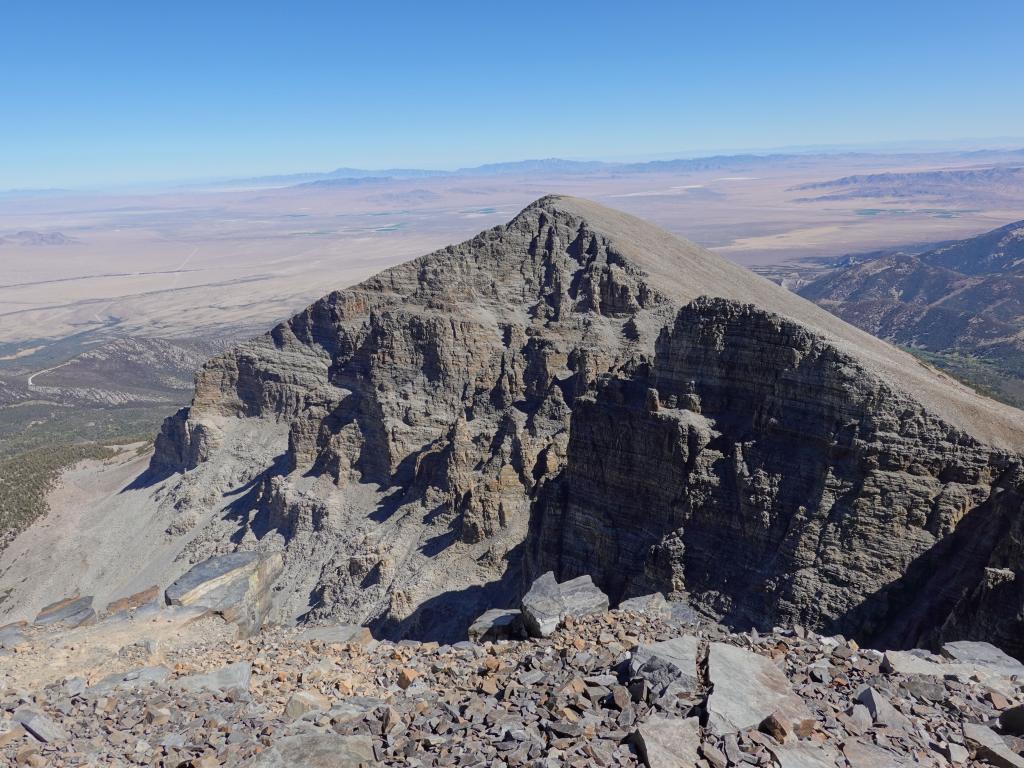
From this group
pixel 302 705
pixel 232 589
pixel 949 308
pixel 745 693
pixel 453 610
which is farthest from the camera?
pixel 949 308

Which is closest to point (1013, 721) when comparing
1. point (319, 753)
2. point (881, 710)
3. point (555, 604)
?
point (881, 710)

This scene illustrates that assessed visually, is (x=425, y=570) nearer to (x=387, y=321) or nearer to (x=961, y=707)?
(x=387, y=321)

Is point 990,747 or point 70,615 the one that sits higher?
point 990,747

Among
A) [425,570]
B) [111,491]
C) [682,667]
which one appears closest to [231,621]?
[425,570]

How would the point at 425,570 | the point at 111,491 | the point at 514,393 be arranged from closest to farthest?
the point at 425,570 → the point at 514,393 → the point at 111,491

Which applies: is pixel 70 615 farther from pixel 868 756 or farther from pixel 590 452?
pixel 868 756

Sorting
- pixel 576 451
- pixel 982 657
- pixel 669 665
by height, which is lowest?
pixel 576 451
